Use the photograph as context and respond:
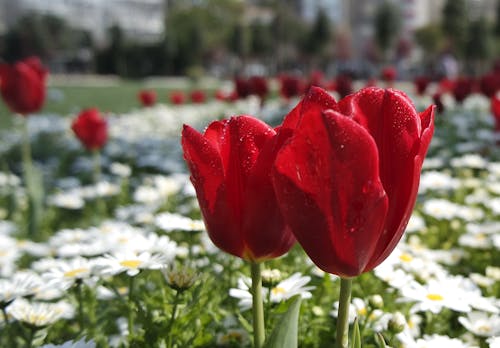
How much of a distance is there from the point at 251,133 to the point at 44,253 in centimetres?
176

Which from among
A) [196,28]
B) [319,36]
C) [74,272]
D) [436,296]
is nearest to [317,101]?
[436,296]

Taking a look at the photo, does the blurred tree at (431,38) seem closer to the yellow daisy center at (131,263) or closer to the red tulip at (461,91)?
the red tulip at (461,91)

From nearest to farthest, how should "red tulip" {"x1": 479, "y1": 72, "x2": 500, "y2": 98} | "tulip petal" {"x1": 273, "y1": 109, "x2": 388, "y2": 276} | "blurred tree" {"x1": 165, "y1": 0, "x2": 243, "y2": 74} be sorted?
"tulip petal" {"x1": 273, "y1": 109, "x2": 388, "y2": 276} < "red tulip" {"x1": 479, "y1": 72, "x2": 500, "y2": 98} < "blurred tree" {"x1": 165, "y1": 0, "x2": 243, "y2": 74}

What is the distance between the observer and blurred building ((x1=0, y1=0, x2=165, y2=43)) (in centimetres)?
7594

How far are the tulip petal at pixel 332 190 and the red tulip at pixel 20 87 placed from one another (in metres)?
2.93

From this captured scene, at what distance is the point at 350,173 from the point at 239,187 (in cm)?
19

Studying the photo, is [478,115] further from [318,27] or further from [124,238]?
[318,27]

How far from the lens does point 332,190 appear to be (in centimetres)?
71

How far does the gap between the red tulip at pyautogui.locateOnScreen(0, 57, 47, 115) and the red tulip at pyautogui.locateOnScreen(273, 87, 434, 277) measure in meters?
2.88

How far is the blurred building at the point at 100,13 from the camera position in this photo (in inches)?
2990

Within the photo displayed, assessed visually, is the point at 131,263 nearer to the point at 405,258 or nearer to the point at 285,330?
the point at 285,330

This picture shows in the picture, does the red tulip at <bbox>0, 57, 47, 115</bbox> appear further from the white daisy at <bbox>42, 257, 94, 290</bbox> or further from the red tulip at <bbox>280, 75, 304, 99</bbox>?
the red tulip at <bbox>280, 75, 304, 99</bbox>

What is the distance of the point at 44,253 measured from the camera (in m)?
2.36

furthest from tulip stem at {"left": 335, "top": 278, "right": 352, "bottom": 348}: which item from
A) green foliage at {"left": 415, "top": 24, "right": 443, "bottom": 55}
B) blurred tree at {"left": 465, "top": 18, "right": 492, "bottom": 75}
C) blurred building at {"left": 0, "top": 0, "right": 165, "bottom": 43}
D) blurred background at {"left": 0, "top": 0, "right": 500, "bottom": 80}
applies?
blurred building at {"left": 0, "top": 0, "right": 165, "bottom": 43}
